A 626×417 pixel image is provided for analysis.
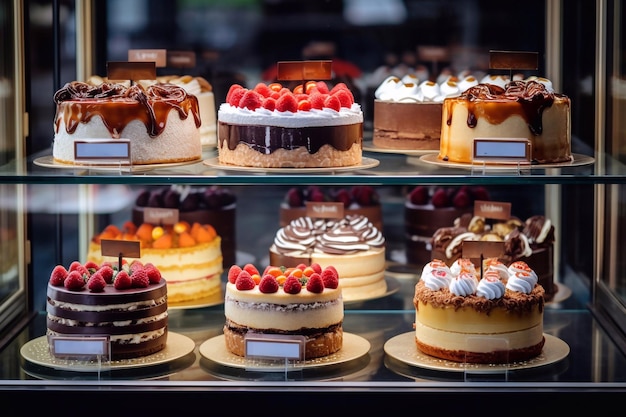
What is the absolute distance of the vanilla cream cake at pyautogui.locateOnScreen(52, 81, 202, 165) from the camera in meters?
3.14

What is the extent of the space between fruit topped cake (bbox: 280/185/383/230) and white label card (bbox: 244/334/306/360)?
1.05 metres

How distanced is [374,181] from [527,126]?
543 millimetres

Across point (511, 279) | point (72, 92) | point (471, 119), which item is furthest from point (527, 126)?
point (72, 92)

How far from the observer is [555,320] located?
3.74 meters

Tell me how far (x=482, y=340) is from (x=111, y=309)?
116 cm

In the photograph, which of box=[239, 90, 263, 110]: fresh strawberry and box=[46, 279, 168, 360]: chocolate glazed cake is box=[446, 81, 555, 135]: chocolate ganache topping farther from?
box=[46, 279, 168, 360]: chocolate glazed cake

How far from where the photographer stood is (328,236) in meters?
3.95

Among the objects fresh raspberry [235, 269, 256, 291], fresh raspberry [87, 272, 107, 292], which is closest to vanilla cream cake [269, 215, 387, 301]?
fresh raspberry [235, 269, 256, 291]

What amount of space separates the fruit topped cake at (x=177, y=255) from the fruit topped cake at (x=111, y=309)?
0.58 m

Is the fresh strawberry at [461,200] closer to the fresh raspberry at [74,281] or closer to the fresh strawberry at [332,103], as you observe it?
the fresh strawberry at [332,103]

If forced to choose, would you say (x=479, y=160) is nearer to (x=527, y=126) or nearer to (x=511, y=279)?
(x=527, y=126)

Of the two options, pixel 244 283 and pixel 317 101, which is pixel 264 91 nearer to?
pixel 317 101
